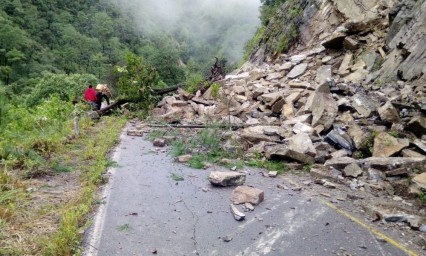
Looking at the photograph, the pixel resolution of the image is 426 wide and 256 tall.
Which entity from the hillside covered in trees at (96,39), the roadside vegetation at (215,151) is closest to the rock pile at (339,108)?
the roadside vegetation at (215,151)

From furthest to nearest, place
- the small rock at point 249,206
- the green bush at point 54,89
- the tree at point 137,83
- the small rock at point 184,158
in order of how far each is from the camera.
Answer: the green bush at point 54,89 < the tree at point 137,83 < the small rock at point 184,158 < the small rock at point 249,206

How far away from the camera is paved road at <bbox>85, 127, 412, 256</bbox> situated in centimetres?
394

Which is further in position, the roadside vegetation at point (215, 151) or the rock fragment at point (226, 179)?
the roadside vegetation at point (215, 151)

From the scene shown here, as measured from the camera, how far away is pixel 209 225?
451 centimetres

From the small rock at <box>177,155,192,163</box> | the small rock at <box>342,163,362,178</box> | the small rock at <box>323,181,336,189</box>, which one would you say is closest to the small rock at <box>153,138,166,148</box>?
the small rock at <box>177,155,192,163</box>

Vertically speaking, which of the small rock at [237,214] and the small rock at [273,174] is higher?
the small rock at [273,174]

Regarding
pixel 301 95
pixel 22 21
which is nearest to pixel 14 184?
pixel 301 95

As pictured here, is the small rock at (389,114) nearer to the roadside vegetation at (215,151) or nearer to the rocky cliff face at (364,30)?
the rocky cliff face at (364,30)

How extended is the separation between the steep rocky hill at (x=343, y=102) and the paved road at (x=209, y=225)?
1026mm

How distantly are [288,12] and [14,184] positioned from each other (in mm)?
16697

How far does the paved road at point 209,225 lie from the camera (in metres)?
3.94

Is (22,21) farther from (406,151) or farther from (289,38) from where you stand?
(406,151)

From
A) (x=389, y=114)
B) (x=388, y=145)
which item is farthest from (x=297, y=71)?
(x=388, y=145)

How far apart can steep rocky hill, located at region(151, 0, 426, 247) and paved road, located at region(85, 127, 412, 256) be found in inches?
40.4
